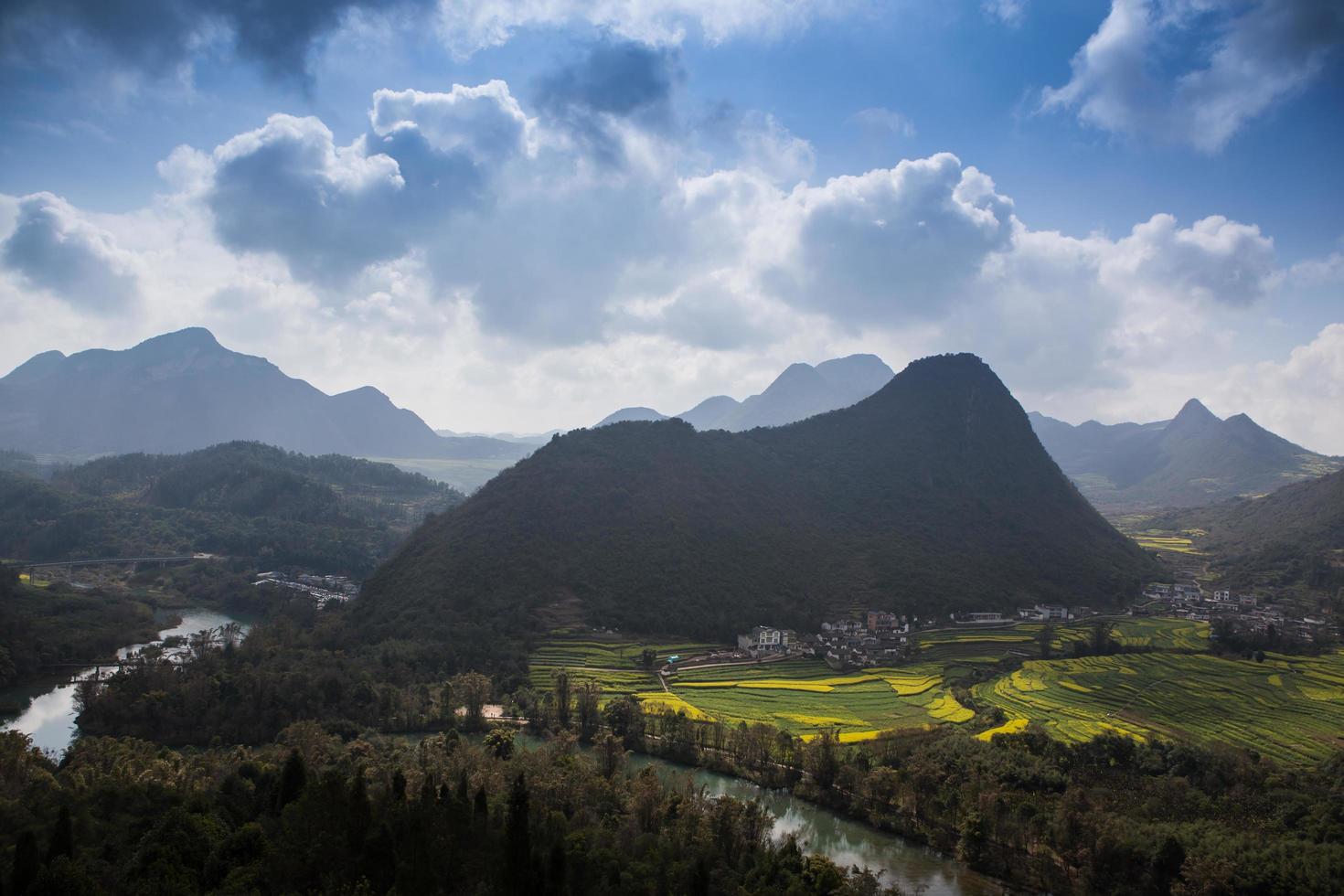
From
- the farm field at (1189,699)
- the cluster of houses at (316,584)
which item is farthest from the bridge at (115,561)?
the farm field at (1189,699)

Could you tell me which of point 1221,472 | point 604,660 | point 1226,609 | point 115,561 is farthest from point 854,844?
point 1221,472

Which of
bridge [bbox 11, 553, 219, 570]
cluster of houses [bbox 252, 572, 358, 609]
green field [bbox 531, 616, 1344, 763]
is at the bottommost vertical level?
green field [bbox 531, 616, 1344, 763]

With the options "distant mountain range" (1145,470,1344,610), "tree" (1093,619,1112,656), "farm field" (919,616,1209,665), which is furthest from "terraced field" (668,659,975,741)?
"distant mountain range" (1145,470,1344,610)

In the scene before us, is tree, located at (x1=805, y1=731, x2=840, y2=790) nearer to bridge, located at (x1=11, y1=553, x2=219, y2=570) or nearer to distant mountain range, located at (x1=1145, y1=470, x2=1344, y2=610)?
distant mountain range, located at (x1=1145, y1=470, x2=1344, y2=610)

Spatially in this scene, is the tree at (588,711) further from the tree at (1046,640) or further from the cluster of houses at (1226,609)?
the cluster of houses at (1226,609)

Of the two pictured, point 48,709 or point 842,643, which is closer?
point 48,709

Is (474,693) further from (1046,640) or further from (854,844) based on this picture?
(1046,640)
